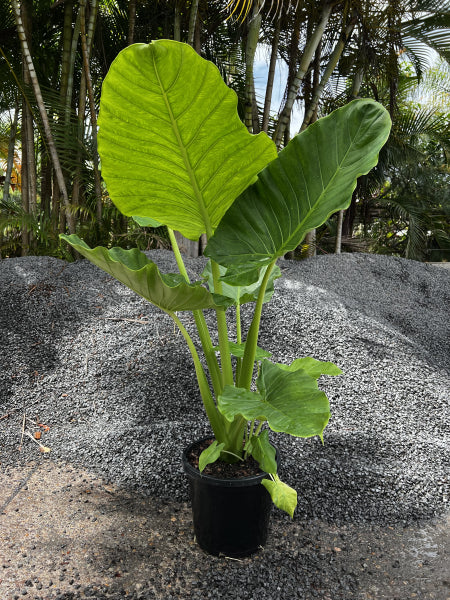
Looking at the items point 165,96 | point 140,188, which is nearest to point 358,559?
point 140,188

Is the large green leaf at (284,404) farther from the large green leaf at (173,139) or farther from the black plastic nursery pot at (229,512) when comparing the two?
the large green leaf at (173,139)

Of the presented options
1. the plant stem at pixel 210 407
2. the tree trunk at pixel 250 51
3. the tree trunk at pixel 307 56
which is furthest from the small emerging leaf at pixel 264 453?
the tree trunk at pixel 307 56

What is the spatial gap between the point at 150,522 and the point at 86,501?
0.83ft

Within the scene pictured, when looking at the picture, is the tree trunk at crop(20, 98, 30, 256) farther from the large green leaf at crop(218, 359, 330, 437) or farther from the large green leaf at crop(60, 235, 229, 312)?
the large green leaf at crop(218, 359, 330, 437)

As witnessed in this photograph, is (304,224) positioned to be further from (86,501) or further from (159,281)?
(86,501)

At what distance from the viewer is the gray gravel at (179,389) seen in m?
1.58

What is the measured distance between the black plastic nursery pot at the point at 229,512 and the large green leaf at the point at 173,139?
25.9 inches

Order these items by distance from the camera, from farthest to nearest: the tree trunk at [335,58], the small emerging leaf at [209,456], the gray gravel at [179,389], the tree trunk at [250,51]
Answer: the tree trunk at [335,58] < the tree trunk at [250,51] < the gray gravel at [179,389] < the small emerging leaf at [209,456]

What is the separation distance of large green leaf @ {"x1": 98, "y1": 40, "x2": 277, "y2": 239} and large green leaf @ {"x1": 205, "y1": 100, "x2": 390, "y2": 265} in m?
0.06

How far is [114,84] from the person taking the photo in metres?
0.83

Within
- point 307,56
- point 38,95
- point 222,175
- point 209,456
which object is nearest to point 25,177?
point 38,95

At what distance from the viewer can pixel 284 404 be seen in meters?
1.00

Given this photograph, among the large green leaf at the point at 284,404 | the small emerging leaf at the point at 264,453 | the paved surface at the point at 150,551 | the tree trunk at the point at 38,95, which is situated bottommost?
the paved surface at the point at 150,551

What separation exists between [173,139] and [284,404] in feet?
2.04
